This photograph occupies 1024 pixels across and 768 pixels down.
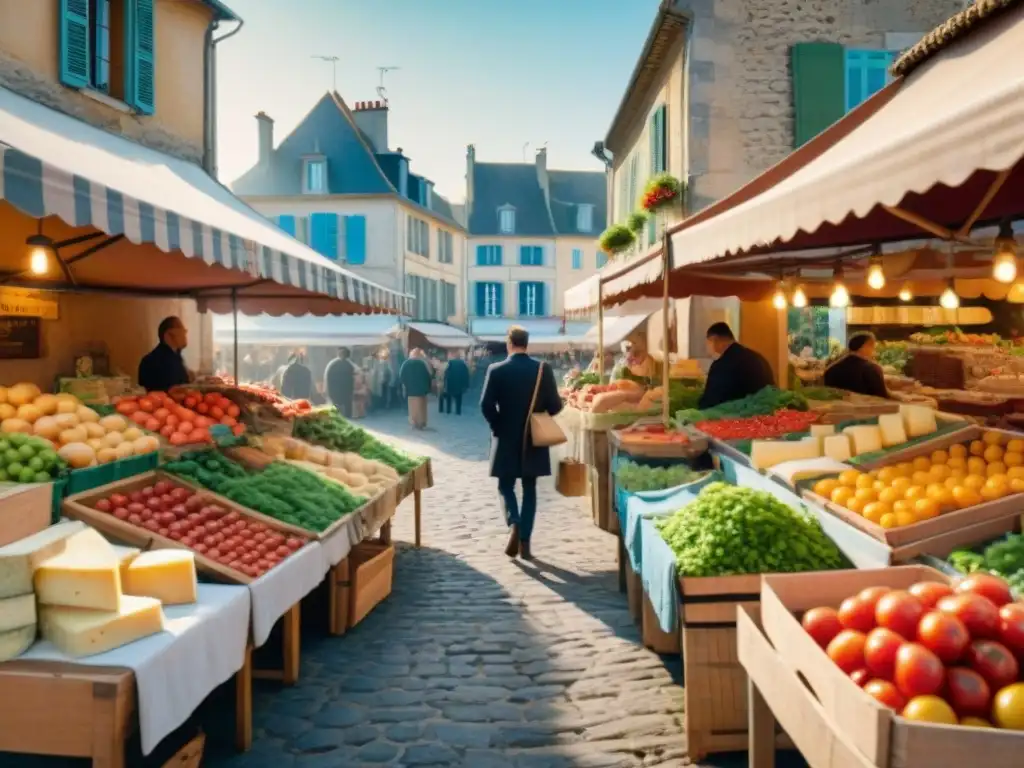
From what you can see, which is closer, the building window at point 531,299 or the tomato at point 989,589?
the tomato at point 989,589

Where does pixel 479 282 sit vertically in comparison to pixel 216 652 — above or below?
above

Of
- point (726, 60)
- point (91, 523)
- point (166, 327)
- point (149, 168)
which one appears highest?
point (726, 60)

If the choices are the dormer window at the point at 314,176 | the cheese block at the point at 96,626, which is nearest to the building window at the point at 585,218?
the dormer window at the point at 314,176

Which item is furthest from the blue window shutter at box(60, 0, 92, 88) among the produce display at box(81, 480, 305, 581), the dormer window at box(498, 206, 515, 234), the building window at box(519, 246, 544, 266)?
the dormer window at box(498, 206, 515, 234)

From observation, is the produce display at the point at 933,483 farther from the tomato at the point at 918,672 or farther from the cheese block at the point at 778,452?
the tomato at the point at 918,672

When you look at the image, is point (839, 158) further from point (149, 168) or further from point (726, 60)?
point (726, 60)

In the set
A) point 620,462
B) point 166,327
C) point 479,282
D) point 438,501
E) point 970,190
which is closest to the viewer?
point 970,190

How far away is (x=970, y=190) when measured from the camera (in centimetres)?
475

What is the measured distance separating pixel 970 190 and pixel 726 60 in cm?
844

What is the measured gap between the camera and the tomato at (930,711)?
2.12 m

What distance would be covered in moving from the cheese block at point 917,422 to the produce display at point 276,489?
376 centimetres

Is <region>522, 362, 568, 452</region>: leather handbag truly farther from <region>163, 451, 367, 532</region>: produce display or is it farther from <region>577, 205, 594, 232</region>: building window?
<region>577, 205, 594, 232</region>: building window

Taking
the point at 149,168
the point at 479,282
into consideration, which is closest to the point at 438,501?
the point at 149,168

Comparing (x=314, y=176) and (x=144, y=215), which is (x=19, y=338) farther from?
(x=314, y=176)
